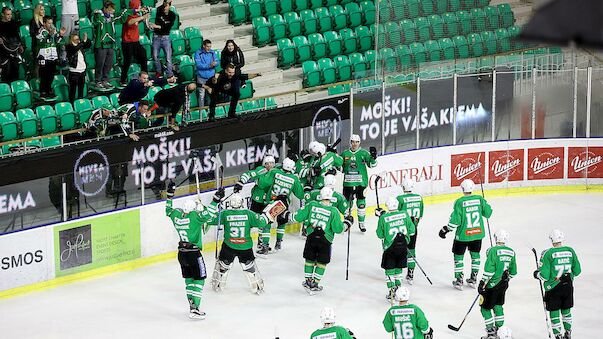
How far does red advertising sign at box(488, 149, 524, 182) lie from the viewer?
17.2 m

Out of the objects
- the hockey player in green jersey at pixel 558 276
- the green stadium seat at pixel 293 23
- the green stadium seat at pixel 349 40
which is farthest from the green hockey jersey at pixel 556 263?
the green stadium seat at pixel 293 23

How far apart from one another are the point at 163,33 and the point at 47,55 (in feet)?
6.45

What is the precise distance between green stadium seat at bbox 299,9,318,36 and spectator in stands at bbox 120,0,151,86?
135 inches

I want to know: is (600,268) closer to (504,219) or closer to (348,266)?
(504,219)

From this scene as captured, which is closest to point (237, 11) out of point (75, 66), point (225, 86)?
point (225, 86)

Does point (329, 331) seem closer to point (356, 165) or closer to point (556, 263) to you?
point (556, 263)

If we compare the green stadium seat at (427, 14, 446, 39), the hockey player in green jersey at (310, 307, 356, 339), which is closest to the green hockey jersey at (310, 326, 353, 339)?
the hockey player in green jersey at (310, 307, 356, 339)

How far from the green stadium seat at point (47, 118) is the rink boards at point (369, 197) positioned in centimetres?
147

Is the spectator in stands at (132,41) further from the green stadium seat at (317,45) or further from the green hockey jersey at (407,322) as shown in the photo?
the green hockey jersey at (407,322)

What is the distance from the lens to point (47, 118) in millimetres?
13984

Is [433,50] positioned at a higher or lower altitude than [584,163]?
higher

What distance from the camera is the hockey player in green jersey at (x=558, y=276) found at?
10984 mm

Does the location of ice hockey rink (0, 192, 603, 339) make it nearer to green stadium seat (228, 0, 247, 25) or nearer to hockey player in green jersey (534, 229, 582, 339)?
hockey player in green jersey (534, 229, 582, 339)

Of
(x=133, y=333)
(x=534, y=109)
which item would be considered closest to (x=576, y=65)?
(x=534, y=109)
